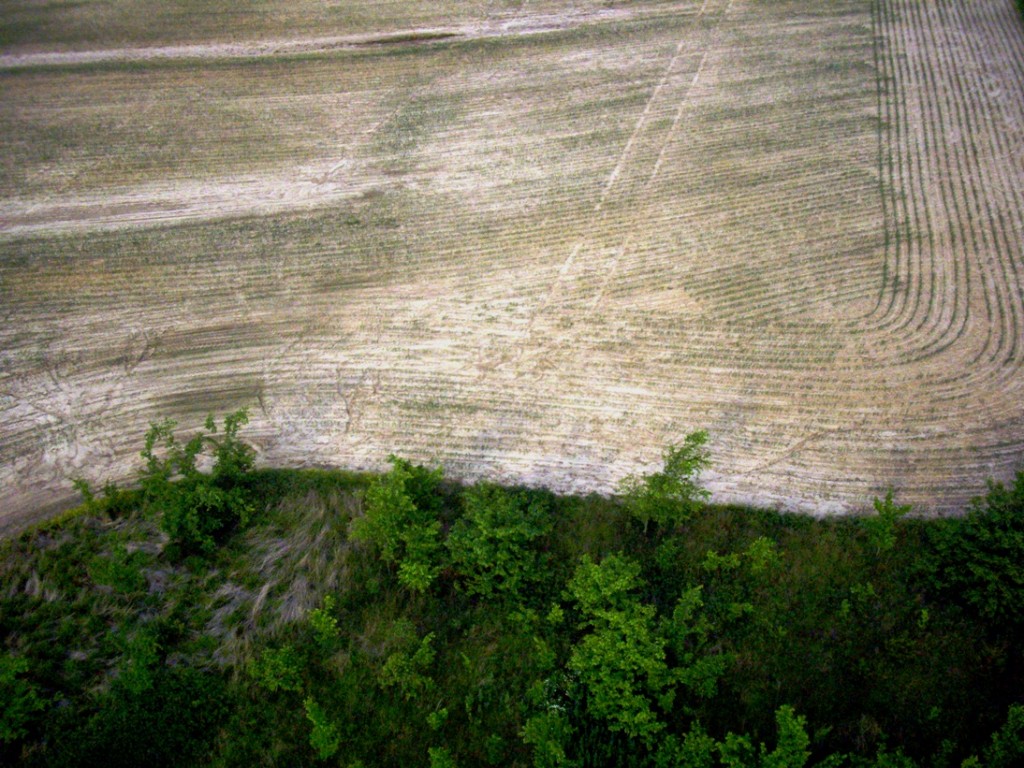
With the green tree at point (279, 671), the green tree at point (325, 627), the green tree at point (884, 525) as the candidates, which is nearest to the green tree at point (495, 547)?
the green tree at point (325, 627)

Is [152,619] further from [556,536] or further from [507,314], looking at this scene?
[507,314]

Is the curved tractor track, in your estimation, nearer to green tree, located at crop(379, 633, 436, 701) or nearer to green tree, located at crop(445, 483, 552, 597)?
green tree, located at crop(445, 483, 552, 597)

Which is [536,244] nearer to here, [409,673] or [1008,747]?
[409,673]

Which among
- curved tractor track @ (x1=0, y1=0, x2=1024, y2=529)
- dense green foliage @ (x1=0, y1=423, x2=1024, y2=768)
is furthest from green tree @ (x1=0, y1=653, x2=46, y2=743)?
curved tractor track @ (x1=0, y1=0, x2=1024, y2=529)

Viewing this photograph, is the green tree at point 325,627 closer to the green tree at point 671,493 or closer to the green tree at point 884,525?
the green tree at point 671,493

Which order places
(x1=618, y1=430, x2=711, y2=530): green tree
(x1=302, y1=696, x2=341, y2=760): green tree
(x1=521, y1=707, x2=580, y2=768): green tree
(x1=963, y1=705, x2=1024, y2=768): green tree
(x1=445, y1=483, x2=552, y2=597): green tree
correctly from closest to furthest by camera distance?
(x1=963, y1=705, x2=1024, y2=768): green tree < (x1=521, y1=707, x2=580, y2=768): green tree < (x1=302, y1=696, x2=341, y2=760): green tree < (x1=445, y1=483, x2=552, y2=597): green tree < (x1=618, y1=430, x2=711, y2=530): green tree

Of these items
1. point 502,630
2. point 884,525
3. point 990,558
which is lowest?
point 502,630

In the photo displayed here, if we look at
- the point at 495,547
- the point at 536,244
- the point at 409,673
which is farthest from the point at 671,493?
the point at 536,244

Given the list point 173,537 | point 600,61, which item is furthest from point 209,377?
point 600,61
